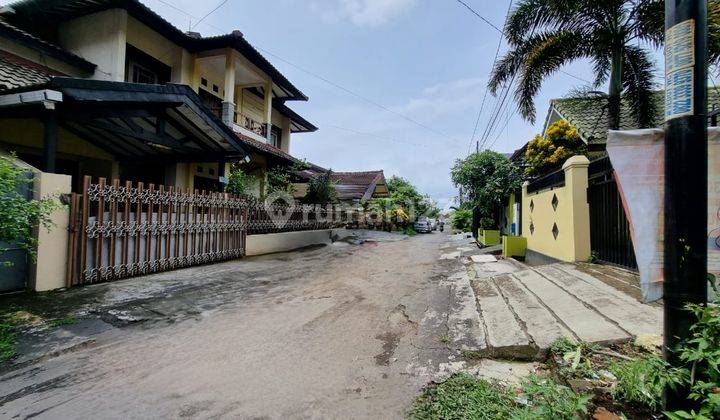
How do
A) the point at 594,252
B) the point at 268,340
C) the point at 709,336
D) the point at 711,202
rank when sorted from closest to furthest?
the point at 709,336 → the point at 711,202 → the point at 268,340 → the point at 594,252

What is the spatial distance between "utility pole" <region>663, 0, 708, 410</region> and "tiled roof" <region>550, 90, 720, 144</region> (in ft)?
25.7

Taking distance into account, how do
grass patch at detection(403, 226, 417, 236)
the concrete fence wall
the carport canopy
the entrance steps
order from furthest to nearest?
grass patch at detection(403, 226, 417, 236) → the concrete fence wall → the carport canopy → the entrance steps

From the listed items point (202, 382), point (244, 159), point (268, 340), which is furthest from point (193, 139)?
point (202, 382)

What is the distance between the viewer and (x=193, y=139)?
28.4 feet

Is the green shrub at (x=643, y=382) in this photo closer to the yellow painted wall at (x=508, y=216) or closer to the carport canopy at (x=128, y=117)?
the carport canopy at (x=128, y=117)

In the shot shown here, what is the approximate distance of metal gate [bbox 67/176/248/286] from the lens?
5289 millimetres

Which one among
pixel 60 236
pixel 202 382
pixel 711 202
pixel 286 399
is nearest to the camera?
pixel 711 202

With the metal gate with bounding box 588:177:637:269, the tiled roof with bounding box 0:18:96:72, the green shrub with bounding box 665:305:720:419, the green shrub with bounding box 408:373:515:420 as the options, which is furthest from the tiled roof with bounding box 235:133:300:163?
the green shrub with bounding box 665:305:720:419

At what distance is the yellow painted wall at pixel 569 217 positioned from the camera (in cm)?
558

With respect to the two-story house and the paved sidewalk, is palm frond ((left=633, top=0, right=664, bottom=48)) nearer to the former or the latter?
the paved sidewalk

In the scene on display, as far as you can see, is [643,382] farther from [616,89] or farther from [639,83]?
[639,83]

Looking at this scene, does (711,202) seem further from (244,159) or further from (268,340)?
(244,159)

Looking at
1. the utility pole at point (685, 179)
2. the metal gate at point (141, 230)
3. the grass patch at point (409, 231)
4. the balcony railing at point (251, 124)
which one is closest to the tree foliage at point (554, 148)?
the utility pole at point (685, 179)

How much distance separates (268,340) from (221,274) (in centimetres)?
399
